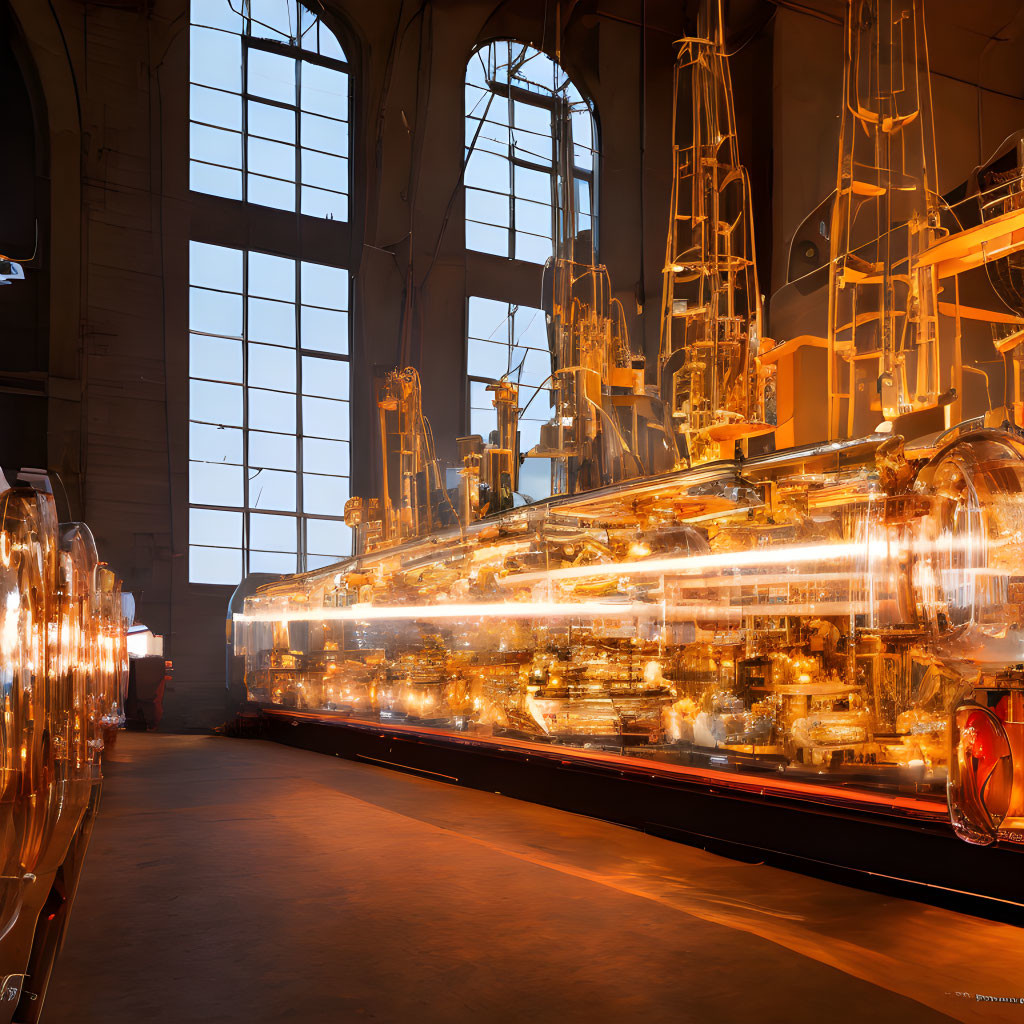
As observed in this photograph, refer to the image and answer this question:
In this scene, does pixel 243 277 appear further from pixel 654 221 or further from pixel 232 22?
pixel 654 221

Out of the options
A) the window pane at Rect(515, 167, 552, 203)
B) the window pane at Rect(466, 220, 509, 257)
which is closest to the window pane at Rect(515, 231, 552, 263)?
the window pane at Rect(466, 220, 509, 257)

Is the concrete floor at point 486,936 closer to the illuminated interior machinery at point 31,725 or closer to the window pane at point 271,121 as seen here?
the illuminated interior machinery at point 31,725

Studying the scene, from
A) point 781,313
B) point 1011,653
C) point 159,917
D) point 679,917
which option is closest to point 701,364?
point 679,917

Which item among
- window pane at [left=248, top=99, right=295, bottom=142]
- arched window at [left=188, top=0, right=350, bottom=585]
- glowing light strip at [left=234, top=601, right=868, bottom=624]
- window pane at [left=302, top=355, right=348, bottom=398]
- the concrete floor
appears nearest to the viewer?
the concrete floor

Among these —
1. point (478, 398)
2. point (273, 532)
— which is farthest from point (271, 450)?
point (478, 398)

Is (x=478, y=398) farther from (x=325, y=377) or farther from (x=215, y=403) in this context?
(x=215, y=403)

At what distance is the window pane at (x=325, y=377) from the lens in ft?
46.6

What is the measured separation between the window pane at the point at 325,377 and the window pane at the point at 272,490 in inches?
48.7

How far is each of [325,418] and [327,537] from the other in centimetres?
165

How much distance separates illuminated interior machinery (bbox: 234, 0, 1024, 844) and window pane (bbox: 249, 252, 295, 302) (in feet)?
27.1

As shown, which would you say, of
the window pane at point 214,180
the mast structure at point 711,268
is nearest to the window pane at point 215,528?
the window pane at point 214,180

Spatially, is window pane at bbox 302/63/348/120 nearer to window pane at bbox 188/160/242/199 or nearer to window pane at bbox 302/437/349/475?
window pane at bbox 188/160/242/199

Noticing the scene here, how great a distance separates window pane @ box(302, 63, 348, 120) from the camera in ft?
47.3

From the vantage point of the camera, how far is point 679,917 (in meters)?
2.87
